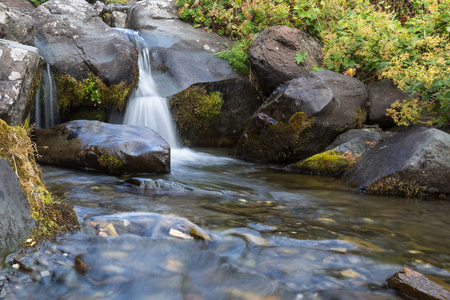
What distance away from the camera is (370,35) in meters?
7.61

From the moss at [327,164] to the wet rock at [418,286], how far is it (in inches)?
153

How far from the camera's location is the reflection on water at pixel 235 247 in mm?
2320

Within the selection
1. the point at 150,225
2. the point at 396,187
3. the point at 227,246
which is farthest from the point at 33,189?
the point at 396,187

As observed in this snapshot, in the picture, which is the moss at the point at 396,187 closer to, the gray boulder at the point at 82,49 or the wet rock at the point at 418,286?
the wet rock at the point at 418,286

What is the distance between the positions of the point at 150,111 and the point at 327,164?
13.9 ft

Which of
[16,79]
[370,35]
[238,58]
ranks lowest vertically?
[16,79]

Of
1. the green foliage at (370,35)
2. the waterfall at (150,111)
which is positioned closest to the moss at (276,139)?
the green foliage at (370,35)

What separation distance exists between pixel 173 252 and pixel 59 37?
702 cm

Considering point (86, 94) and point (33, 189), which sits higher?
point (86, 94)

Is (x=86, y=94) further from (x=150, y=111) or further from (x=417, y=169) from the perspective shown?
(x=417, y=169)

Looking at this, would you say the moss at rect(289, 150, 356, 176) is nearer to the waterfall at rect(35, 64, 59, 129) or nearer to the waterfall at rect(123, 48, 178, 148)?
the waterfall at rect(123, 48, 178, 148)

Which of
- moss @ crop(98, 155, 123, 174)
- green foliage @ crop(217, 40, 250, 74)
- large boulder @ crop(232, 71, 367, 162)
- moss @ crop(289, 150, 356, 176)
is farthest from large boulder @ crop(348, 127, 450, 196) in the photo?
green foliage @ crop(217, 40, 250, 74)

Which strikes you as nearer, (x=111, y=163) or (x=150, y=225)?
(x=150, y=225)

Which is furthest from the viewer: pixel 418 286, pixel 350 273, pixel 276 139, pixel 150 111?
pixel 150 111
